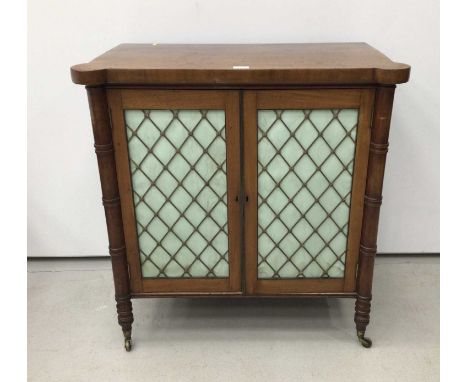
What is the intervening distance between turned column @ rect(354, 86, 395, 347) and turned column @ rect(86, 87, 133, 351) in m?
0.77

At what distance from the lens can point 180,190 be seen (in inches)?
61.9

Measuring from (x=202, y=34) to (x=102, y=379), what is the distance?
1266 mm

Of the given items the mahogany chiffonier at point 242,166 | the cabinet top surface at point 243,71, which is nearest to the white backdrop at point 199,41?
the mahogany chiffonier at point 242,166

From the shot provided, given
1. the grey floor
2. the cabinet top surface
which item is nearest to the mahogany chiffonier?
the cabinet top surface

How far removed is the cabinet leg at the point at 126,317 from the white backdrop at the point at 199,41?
0.57 m

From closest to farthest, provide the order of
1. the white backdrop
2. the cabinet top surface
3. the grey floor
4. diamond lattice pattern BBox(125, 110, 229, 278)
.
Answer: the cabinet top surface → diamond lattice pattern BBox(125, 110, 229, 278) → the grey floor → the white backdrop

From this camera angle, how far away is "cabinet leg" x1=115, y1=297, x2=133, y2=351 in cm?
170

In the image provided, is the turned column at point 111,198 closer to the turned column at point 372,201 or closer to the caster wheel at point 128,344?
the caster wheel at point 128,344

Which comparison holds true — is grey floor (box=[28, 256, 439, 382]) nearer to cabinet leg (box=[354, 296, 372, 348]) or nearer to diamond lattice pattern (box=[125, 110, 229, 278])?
cabinet leg (box=[354, 296, 372, 348])

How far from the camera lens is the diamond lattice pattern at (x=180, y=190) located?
1.50 m

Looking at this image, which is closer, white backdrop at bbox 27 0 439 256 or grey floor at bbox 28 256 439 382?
grey floor at bbox 28 256 439 382

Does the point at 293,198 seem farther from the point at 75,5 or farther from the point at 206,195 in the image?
the point at 75,5

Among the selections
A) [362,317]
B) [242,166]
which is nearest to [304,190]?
[242,166]

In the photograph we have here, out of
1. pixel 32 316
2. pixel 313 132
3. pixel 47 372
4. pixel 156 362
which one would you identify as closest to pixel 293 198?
pixel 313 132
